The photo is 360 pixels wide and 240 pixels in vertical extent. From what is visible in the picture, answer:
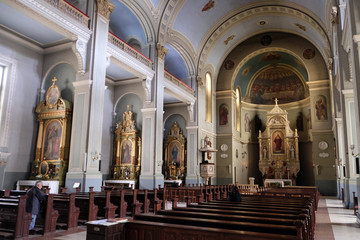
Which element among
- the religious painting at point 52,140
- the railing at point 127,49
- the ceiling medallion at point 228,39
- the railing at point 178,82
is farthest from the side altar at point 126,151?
the ceiling medallion at point 228,39

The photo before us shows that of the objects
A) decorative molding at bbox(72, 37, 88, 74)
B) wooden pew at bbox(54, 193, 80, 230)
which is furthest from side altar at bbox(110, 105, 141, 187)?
wooden pew at bbox(54, 193, 80, 230)

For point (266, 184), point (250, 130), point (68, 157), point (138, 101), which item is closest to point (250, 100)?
point (250, 130)

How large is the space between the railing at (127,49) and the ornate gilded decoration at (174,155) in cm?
720

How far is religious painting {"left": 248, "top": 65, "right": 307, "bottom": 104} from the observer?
2842cm

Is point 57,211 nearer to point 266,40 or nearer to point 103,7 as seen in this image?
point 103,7

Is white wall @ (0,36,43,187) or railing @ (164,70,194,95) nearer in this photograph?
white wall @ (0,36,43,187)

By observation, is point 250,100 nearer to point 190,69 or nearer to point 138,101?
point 190,69

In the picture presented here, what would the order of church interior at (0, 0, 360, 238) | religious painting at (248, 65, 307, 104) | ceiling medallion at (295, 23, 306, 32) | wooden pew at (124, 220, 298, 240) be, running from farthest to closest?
religious painting at (248, 65, 307, 104), ceiling medallion at (295, 23, 306, 32), church interior at (0, 0, 360, 238), wooden pew at (124, 220, 298, 240)

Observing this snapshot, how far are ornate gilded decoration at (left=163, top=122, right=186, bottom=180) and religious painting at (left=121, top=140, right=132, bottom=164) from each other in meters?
4.67

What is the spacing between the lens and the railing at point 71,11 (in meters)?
10.6

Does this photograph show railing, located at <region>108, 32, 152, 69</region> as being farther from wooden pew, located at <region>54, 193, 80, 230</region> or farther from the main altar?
the main altar

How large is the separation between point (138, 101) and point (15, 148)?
7487mm

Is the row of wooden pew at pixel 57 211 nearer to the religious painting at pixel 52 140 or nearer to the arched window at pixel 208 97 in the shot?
the religious painting at pixel 52 140

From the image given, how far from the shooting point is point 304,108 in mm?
27641
